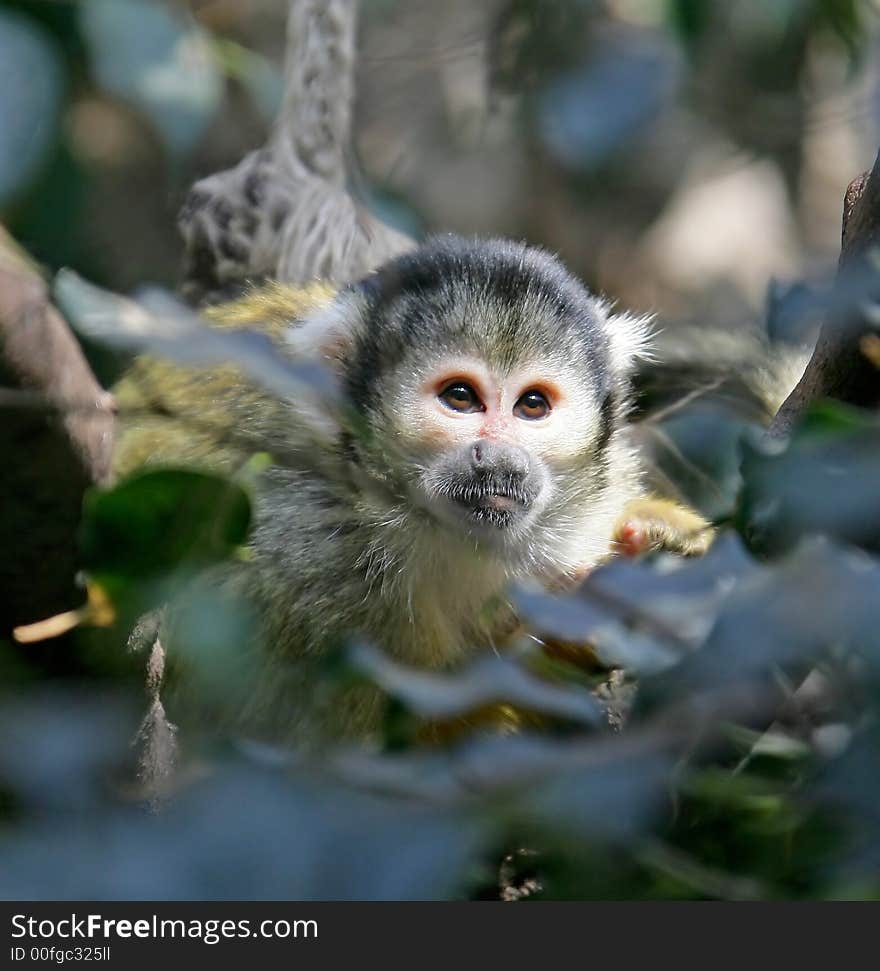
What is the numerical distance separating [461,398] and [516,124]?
1.56 m

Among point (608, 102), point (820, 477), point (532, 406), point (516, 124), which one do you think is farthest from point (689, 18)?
point (820, 477)

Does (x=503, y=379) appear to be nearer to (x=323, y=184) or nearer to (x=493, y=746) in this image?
(x=323, y=184)

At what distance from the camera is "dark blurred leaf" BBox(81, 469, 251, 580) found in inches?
64.1

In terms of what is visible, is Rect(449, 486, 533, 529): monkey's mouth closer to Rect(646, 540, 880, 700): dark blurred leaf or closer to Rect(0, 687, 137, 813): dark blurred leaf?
Rect(0, 687, 137, 813): dark blurred leaf

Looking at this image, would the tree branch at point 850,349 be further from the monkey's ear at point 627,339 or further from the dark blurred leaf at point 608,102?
the monkey's ear at point 627,339

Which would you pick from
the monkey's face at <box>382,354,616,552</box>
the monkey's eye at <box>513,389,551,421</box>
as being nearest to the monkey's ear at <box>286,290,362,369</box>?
the monkey's face at <box>382,354,616,552</box>

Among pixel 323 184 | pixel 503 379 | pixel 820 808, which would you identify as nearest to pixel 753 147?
pixel 323 184

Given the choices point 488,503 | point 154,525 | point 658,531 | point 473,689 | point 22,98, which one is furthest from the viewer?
point 658,531

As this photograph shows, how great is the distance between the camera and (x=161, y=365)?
327 cm

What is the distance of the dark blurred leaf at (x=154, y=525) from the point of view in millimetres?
1629

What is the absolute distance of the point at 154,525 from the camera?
1.62 m

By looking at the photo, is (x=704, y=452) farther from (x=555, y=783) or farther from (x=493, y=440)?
A: (x=555, y=783)

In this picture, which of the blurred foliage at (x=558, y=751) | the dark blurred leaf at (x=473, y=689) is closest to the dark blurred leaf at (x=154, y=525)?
the blurred foliage at (x=558, y=751)

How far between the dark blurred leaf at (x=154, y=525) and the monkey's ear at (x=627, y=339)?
1700 mm
